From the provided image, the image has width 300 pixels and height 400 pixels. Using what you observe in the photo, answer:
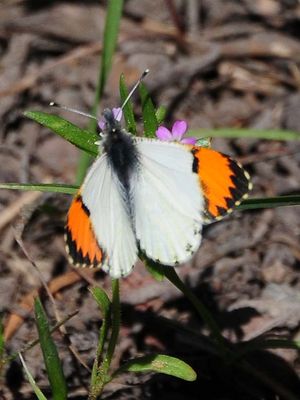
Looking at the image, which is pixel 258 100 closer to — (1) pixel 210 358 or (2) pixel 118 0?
(2) pixel 118 0

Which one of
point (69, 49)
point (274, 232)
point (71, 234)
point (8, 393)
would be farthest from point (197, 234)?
point (69, 49)

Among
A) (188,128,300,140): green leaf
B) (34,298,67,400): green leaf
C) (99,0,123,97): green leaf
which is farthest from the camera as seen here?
(188,128,300,140): green leaf

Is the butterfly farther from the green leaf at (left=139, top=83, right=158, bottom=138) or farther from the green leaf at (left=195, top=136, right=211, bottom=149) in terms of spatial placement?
the green leaf at (left=195, top=136, right=211, bottom=149)

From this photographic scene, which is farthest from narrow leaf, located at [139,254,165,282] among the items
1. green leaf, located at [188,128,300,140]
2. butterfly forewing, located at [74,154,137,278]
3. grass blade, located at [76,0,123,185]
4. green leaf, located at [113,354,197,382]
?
green leaf, located at [188,128,300,140]

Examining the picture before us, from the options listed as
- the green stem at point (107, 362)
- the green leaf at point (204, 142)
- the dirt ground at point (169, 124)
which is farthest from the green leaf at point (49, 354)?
the green leaf at point (204, 142)

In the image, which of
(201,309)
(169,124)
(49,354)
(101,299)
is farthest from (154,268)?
(169,124)
